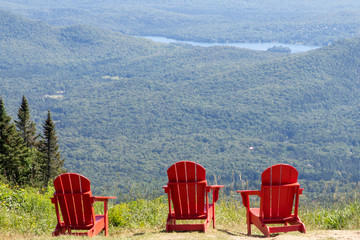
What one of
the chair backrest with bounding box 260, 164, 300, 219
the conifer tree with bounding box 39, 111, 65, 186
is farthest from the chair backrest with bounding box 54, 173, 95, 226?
the conifer tree with bounding box 39, 111, 65, 186

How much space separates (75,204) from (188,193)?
1.17 metres

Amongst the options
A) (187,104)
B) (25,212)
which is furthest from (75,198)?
(187,104)

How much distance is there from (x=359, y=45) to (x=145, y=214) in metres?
130

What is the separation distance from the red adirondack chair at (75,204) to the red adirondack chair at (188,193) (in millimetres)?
729

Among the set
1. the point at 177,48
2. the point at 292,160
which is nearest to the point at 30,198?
the point at 292,160

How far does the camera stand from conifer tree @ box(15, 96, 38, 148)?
1967cm

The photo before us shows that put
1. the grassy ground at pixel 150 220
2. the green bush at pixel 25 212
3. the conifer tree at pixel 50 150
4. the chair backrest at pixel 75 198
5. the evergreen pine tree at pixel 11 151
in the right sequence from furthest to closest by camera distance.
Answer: the conifer tree at pixel 50 150
the evergreen pine tree at pixel 11 151
the green bush at pixel 25 212
the grassy ground at pixel 150 220
the chair backrest at pixel 75 198

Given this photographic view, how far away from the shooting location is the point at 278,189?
15.9 feet

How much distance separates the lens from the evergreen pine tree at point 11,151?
13.4 m

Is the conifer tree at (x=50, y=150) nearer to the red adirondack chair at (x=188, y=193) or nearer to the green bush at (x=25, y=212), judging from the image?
the green bush at (x=25, y=212)

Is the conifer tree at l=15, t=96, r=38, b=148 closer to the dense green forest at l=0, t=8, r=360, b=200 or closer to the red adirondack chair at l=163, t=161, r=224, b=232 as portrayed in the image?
the red adirondack chair at l=163, t=161, r=224, b=232

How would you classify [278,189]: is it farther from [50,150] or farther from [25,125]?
[25,125]

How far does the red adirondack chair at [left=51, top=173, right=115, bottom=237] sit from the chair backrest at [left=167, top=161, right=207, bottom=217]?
734 mm

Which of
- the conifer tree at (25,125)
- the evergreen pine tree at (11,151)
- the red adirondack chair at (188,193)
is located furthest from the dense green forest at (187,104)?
the red adirondack chair at (188,193)
